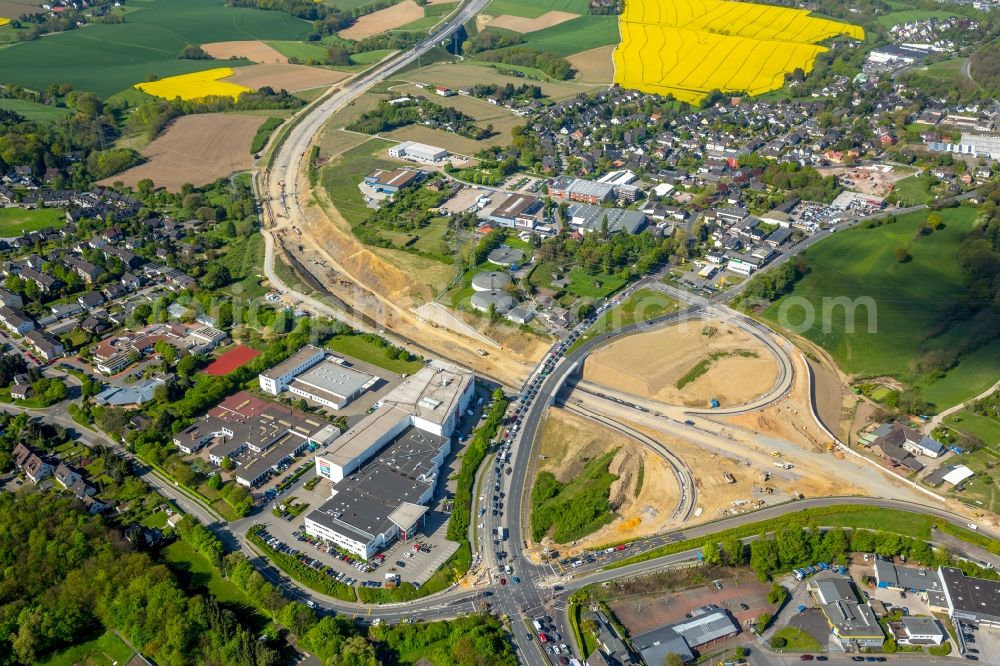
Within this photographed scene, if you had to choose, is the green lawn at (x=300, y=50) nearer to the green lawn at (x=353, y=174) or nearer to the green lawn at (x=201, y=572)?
the green lawn at (x=353, y=174)

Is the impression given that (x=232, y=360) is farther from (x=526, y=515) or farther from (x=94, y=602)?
(x=526, y=515)

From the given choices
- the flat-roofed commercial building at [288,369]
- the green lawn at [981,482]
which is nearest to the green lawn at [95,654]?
the flat-roofed commercial building at [288,369]

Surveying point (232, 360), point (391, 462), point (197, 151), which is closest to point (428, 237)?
point (232, 360)

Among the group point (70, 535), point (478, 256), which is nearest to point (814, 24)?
point (478, 256)

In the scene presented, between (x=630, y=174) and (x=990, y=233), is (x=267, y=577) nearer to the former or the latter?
(x=630, y=174)

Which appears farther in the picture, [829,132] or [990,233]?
[829,132]

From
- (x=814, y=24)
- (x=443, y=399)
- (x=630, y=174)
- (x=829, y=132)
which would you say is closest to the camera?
(x=443, y=399)

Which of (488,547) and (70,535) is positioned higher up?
(70,535)

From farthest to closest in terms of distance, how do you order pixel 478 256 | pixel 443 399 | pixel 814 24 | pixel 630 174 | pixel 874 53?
pixel 814 24 < pixel 874 53 < pixel 630 174 < pixel 478 256 < pixel 443 399
